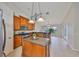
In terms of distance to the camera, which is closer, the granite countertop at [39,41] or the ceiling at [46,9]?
the ceiling at [46,9]

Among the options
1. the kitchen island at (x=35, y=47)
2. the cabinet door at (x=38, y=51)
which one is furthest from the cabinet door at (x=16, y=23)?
the cabinet door at (x=38, y=51)

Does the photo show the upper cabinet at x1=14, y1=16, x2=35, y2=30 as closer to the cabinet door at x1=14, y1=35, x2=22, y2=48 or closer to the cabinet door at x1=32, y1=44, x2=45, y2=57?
the cabinet door at x1=14, y1=35, x2=22, y2=48

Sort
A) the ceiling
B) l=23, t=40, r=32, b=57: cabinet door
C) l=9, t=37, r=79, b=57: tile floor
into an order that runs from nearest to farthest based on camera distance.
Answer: the ceiling, l=9, t=37, r=79, b=57: tile floor, l=23, t=40, r=32, b=57: cabinet door

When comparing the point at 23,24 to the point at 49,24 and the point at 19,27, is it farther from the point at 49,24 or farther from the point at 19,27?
the point at 49,24

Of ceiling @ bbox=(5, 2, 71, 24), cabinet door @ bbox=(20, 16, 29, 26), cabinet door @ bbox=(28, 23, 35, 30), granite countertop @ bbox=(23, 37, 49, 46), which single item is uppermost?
ceiling @ bbox=(5, 2, 71, 24)

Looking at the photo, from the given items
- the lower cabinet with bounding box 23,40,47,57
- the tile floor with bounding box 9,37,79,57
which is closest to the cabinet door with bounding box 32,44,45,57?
the lower cabinet with bounding box 23,40,47,57

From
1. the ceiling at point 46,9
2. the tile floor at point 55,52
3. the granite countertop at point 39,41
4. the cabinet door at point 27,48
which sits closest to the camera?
the ceiling at point 46,9

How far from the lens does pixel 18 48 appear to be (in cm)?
347

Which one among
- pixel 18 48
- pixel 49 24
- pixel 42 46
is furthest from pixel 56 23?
pixel 18 48

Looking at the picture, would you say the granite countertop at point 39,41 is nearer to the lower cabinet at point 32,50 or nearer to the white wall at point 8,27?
the lower cabinet at point 32,50

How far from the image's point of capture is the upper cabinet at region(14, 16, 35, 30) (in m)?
3.22

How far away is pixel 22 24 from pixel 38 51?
0.95 metres

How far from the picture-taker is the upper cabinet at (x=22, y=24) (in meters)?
3.22

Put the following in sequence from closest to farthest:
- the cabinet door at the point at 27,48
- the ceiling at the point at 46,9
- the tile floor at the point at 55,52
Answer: the ceiling at the point at 46,9 → the tile floor at the point at 55,52 → the cabinet door at the point at 27,48
